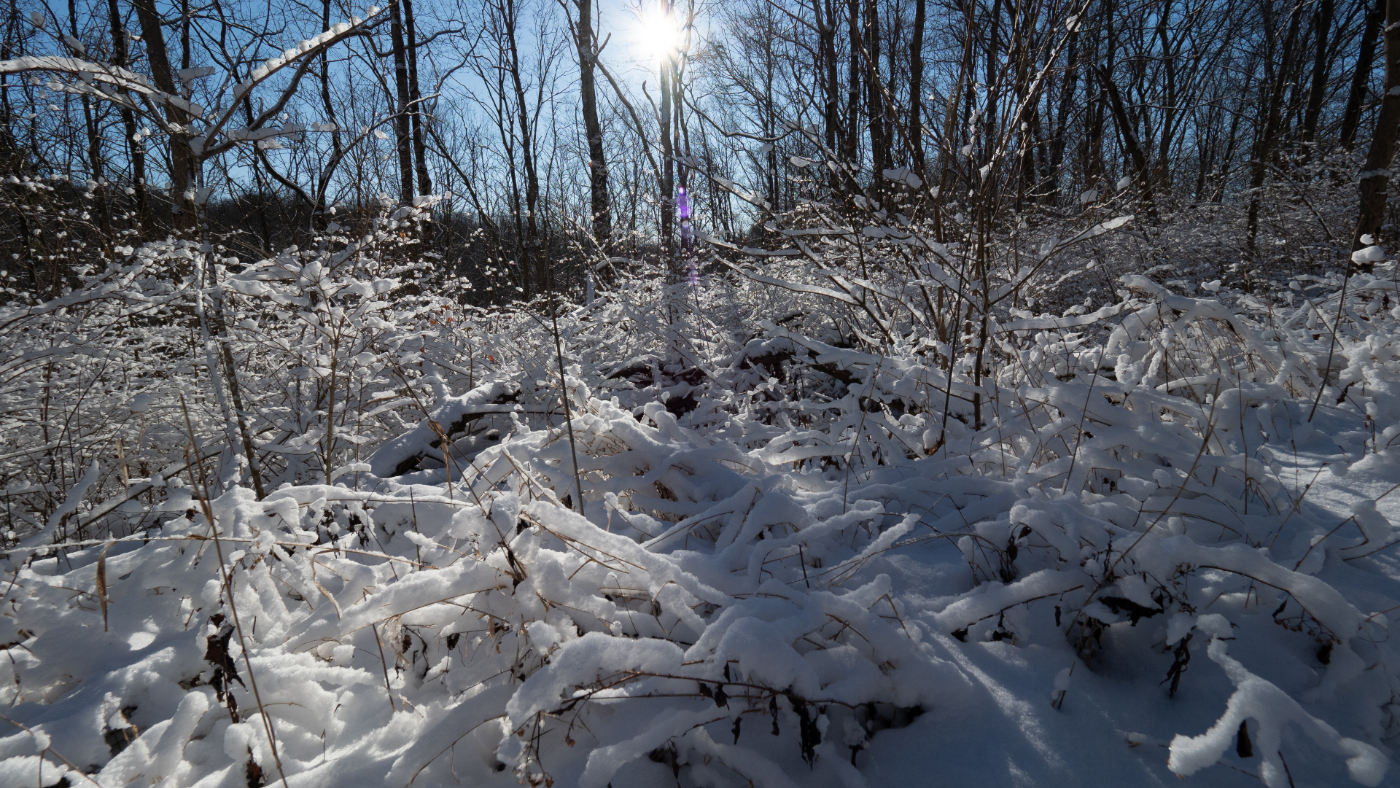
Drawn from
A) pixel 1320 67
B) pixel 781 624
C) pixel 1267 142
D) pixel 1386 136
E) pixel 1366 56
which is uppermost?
pixel 1320 67

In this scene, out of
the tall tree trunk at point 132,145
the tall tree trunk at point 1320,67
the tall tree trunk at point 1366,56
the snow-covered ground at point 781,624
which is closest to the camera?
the snow-covered ground at point 781,624

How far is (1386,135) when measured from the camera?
15.1ft

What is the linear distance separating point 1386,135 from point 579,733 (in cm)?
710

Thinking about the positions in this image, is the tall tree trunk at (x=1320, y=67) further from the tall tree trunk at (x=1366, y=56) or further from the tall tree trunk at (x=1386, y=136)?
the tall tree trunk at (x=1386, y=136)

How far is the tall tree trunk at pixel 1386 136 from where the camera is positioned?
4398 mm

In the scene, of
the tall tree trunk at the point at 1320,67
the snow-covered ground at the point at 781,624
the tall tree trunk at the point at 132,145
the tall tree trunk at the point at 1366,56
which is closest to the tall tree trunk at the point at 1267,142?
the tall tree trunk at the point at 1320,67

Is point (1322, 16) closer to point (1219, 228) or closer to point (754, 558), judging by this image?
point (1219, 228)

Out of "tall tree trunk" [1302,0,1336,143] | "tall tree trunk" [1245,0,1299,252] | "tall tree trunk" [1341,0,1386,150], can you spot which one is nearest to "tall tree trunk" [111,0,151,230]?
"tall tree trunk" [1245,0,1299,252]

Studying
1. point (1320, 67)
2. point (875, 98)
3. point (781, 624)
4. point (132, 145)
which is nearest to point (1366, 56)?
point (1320, 67)

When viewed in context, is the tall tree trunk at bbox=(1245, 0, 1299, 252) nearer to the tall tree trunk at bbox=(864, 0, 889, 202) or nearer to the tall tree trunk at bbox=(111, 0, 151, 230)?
the tall tree trunk at bbox=(864, 0, 889, 202)

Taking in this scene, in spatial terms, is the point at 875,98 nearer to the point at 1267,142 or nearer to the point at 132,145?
the point at 132,145

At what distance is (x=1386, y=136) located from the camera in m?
4.59

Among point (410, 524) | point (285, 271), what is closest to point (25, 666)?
point (410, 524)

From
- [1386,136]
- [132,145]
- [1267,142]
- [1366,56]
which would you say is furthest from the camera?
[1366,56]
